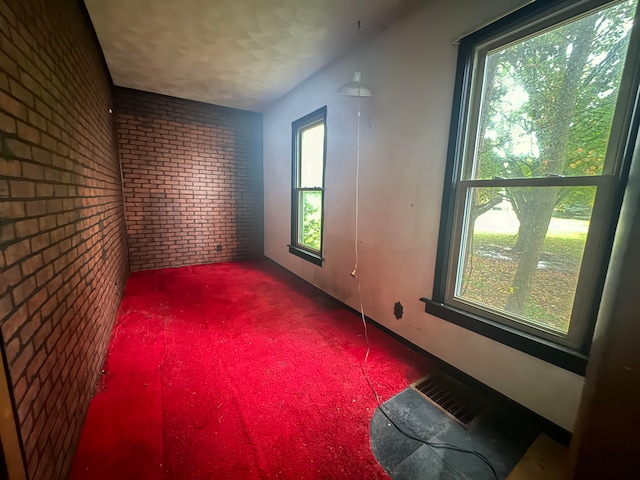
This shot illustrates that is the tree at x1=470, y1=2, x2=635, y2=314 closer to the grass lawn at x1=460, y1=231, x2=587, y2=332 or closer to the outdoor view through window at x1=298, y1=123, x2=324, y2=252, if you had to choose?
the grass lawn at x1=460, y1=231, x2=587, y2=332

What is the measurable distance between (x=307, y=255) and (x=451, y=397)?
7.84 ft

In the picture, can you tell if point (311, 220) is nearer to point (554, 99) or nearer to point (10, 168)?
point (554, 99)

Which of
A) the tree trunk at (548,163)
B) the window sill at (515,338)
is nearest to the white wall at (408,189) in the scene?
the window sill at (515,338)

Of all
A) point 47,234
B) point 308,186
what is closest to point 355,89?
point 308,186

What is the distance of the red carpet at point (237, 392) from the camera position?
50.2 inches

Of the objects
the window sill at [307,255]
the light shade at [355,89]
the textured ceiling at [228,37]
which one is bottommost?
the window sill at [307,255]

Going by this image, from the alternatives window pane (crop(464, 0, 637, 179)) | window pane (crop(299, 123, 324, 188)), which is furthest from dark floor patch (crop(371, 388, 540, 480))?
window pane (crop(299, 123, 324, 188))

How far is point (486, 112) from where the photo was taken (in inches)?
67.4

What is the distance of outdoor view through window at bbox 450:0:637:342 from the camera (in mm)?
1292

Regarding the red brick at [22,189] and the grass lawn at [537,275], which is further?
the grass lawn at [537,275]

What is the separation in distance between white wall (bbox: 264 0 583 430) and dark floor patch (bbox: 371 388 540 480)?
0.70ft

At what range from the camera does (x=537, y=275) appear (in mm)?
1539

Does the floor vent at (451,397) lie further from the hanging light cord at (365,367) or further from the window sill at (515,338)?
the window sill at (515,338)

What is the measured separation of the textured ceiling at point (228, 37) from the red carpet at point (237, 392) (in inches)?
109
